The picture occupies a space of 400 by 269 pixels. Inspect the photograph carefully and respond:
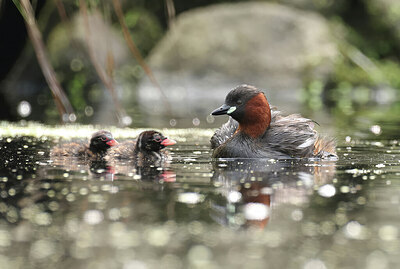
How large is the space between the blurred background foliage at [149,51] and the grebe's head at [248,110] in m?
11.0

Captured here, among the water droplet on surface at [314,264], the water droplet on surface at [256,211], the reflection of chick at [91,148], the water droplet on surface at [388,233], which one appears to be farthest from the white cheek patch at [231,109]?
the water droplet on surface at [314,264]

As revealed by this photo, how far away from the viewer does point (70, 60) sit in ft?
76.2

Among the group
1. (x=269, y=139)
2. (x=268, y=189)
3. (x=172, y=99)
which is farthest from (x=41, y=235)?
(x=172, y=99)

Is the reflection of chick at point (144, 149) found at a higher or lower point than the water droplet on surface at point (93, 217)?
higher

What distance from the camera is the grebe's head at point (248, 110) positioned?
7863mm

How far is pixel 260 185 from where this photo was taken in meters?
5.68

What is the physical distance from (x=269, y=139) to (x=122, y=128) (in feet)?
12.4

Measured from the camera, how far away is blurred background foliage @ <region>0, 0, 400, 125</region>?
21812mm

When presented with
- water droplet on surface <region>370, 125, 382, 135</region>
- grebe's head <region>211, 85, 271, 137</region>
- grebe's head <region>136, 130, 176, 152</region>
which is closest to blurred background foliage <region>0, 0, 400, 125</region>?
water droplet on surface <region>370, 125, 382, 135</region>

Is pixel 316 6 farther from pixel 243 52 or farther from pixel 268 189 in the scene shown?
pixel 268 189

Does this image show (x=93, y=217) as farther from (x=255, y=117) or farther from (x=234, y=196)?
(x=255, y=117)

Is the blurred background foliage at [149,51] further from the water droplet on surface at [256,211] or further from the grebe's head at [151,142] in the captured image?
the water droplet on surface at [256,211]

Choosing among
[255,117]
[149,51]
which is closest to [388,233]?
[255,117]

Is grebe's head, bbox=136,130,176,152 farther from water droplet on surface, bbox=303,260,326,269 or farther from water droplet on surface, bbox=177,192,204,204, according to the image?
water droplet on surface, bbox=303,260,326,269
